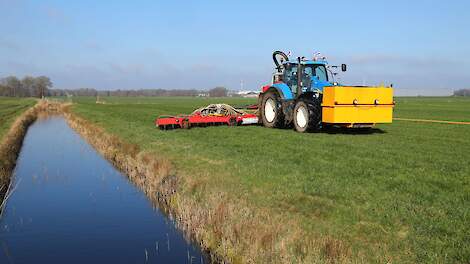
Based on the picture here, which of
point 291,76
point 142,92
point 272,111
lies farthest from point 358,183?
point 142,92

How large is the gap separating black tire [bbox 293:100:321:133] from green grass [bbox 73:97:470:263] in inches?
24.4

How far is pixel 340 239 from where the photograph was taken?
20.3 feet

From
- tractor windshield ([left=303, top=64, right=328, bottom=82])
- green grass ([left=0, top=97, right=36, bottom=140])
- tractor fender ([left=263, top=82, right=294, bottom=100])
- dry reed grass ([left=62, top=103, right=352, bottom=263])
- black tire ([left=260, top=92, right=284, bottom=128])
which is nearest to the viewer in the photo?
dry reed grass ([left=62, top=103, right=352, bottom=263])

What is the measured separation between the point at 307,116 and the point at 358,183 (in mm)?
8284

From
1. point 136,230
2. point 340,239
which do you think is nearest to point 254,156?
point 136,230

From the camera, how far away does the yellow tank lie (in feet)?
51.8

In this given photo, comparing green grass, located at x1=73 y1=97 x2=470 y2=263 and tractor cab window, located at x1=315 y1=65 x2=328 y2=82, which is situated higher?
tractor cab window, located at x1=315 y1=65 x2=328 y2=82

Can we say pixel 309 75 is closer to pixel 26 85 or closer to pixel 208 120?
pixel 208 120

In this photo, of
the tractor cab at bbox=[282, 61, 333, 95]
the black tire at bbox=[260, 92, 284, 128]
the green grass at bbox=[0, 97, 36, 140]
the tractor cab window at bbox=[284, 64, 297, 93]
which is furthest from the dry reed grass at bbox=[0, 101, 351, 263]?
the green grass at bbox=[0, 97, 36, 140]

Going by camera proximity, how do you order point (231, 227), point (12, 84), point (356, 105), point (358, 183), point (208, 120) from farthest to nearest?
point (12, 84) → point (208, 120) → point (356, 105) → point (358, 183) → point (231, 227)

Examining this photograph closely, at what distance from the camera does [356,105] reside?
1602cm

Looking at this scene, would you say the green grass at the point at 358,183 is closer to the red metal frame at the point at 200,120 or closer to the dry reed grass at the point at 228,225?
the dry reed grass at the point at 228,225

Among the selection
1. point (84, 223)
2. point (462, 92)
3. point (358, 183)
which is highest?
point (462, 92)

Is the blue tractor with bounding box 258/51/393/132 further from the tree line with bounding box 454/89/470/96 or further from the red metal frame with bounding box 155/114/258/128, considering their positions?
the tree line with bounding box 454/89/470/96
